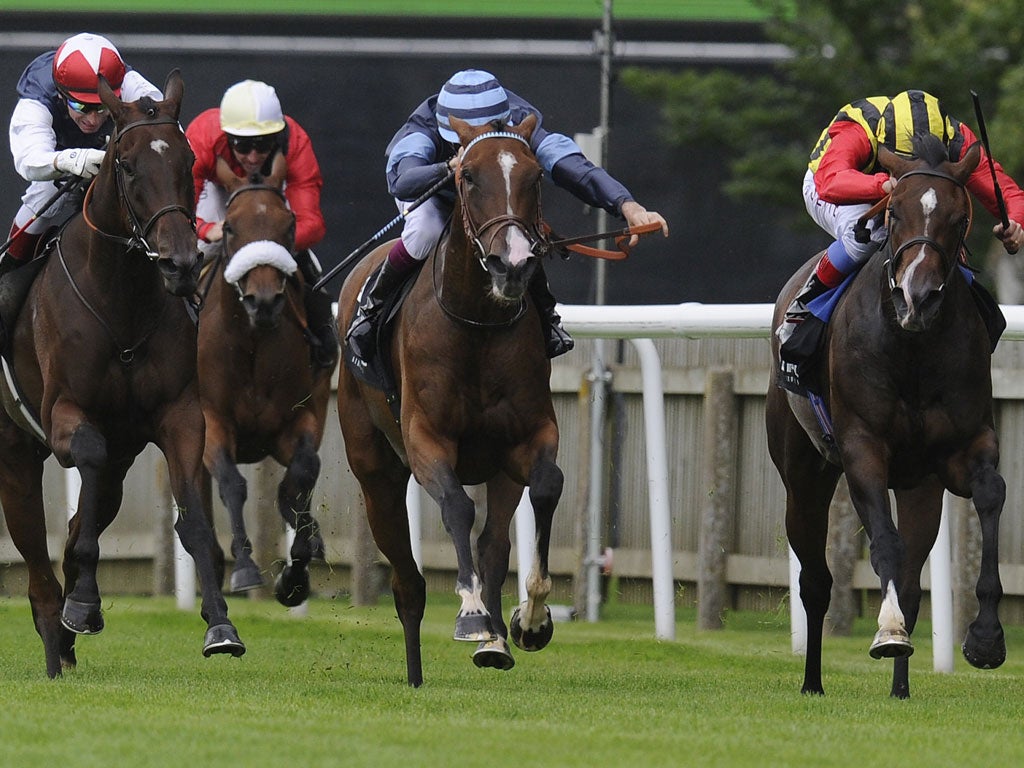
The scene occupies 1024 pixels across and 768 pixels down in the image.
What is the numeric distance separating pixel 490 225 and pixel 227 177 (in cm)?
353

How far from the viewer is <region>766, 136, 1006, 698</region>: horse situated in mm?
6344

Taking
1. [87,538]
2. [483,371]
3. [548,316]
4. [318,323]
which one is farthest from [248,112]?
[483,371]

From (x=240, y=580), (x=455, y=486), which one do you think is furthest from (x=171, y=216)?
(x=240, y=580)

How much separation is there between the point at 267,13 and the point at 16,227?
1250 cm

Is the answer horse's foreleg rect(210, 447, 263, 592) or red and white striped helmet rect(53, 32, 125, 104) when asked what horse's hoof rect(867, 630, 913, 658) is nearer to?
horse's foreleg rect(210, 447, 263, 592)

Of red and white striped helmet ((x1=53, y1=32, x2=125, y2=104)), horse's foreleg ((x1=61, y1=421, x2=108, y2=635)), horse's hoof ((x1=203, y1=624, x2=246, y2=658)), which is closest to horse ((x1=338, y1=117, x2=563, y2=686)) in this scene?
horse's hoof ((x1=203, y1=624, x2=246, y2=658))

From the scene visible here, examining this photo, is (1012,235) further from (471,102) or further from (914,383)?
(471,102)

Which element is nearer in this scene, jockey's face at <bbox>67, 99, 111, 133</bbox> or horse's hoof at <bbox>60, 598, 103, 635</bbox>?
horse's hoof at <bbox>60, 598, 103, 635</bbox>

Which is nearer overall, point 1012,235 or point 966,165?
point 966,165

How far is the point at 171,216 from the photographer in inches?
270

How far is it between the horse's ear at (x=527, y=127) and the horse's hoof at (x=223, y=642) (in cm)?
206

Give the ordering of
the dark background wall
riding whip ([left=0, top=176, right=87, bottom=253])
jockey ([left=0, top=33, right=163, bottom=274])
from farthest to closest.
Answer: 1. the dark background wall
2. riding whip ([left=0, top=176, right=87, bottom=253])
3. jockey ([left=0, top=33, right=163, bottom=274])

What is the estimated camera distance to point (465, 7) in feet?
66.3

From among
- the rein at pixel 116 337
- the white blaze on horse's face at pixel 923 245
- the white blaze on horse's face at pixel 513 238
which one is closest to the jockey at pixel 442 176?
the white blaze on horse's face at pixel 513 238
